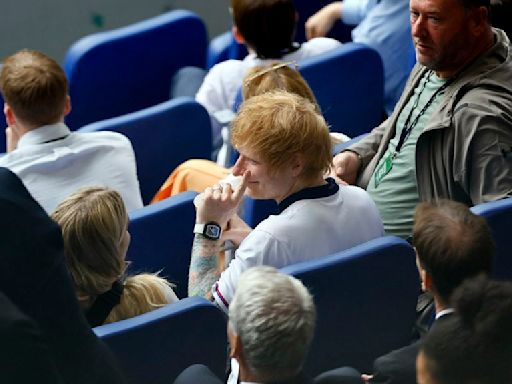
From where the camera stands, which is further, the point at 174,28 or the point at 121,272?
the point at 174,28

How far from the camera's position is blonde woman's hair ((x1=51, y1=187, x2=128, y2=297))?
280cm

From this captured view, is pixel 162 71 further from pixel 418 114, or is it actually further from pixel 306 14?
pixel 418 114

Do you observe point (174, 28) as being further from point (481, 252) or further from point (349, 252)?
point (481, 252)

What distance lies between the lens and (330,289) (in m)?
2.79

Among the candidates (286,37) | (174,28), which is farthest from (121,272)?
(174,28)

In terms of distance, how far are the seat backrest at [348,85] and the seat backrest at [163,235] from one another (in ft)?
3.38

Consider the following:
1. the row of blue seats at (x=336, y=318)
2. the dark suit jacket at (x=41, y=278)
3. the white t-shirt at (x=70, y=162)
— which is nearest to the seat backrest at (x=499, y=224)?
the row of blue seats at (x=336, y=318)

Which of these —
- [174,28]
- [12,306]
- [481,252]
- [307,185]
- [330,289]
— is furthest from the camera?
[174,28]

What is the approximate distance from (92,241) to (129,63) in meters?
2.11

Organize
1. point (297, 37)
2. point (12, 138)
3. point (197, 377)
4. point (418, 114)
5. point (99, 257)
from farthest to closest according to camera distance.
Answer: point (297, 37) < point (12, 138) < point (418, 114) < point (99, 257) < point (197, 377)

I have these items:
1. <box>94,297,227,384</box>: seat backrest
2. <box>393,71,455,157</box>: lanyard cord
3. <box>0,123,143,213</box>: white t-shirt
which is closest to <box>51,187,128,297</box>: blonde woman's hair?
<box>94,297,227,384</box>: seat backrest

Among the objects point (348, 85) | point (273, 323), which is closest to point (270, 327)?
point (273, 323)

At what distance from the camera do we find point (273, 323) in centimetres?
223

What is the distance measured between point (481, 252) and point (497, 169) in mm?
619
